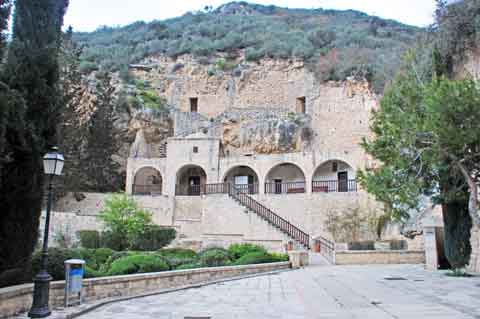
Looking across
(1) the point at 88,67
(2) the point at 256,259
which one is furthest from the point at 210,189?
(1) the point at 88,67

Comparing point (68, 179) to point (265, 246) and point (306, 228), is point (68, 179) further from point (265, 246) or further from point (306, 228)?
point (306, 228)

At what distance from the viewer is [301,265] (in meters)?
15.5

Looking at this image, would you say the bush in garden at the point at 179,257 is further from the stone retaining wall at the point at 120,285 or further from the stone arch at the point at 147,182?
the stone arch at the point at 147,182

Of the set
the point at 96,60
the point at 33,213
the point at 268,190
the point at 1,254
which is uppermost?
the point at 96,60

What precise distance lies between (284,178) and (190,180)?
7.14 metres

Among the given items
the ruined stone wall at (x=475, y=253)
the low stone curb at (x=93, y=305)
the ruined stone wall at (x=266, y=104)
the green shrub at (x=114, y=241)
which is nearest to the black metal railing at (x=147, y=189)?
the ruined stone wall at (x=266, y=104)

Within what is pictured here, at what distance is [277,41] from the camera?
125ft

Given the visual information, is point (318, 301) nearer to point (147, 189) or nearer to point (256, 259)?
point (256, 259)

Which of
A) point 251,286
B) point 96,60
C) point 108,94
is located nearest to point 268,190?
point 108,94

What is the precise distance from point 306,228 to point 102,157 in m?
14.7

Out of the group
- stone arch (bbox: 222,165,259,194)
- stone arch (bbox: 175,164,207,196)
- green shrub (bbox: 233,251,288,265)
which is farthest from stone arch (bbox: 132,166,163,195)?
green shrub (bbox: 233,251,288,265)

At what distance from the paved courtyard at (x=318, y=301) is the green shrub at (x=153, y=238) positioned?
10910 millimetres

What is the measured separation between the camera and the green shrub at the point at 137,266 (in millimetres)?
10500

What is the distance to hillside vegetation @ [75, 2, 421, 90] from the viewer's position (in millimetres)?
31344
